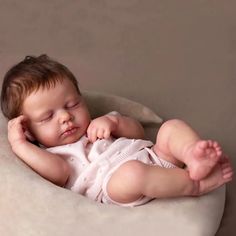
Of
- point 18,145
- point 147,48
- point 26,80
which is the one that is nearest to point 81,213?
point 18,145

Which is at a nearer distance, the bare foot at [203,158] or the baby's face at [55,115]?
the bare foot at [203,158]

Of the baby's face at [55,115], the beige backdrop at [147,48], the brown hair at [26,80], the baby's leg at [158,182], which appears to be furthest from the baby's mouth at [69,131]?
the beige backdrop at [147,48]

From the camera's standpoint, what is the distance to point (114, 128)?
1331mm

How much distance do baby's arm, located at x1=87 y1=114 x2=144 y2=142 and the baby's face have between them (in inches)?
1.2

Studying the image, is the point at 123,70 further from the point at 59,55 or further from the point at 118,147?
the point at 118,147

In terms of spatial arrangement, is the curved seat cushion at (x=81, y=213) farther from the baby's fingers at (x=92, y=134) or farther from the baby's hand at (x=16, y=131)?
the baby's fingers at (x=92, y=134)

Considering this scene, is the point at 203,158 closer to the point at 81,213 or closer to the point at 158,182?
the point at 158,182

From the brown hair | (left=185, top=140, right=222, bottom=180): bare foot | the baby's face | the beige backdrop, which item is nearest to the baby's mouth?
the baby's face

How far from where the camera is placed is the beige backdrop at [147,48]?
1710 mm

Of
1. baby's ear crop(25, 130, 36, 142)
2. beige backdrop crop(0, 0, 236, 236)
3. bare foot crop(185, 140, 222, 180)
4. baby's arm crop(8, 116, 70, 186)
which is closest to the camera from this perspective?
bare foot crop(185, 140, 222, 180)

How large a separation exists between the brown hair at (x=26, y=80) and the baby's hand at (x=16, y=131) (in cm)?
4

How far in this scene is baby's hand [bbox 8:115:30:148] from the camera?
1.25 meters

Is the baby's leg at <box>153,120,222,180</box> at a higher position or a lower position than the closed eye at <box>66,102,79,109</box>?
higher

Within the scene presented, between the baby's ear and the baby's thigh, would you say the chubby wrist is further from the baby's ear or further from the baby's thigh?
the baby's thigh
